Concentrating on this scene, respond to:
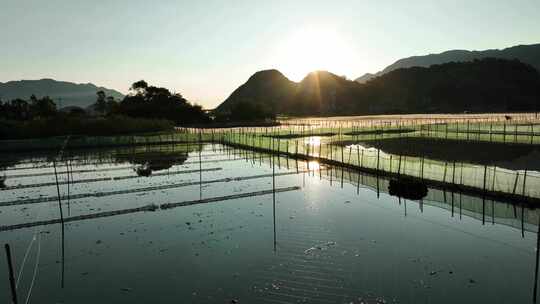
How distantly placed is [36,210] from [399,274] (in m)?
15.5

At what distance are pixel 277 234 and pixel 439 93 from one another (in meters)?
157

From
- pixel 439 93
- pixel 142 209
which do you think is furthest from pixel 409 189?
pixel 439 93

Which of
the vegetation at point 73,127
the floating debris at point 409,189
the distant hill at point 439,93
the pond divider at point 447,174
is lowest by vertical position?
the floating debris at point 409,189

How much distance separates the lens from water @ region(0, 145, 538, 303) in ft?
30.0

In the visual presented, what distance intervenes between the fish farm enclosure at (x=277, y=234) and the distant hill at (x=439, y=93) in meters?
113

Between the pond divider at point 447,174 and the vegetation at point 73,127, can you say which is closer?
the pond divider at point 447,174

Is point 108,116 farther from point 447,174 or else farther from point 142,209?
point 447,174

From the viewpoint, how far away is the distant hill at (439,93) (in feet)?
467

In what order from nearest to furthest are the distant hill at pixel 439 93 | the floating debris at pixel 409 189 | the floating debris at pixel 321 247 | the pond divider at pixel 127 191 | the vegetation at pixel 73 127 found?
the floating debris at pixel 321 247 → the floating debris at pixel 409 189 → the pond divider at pixel 127 191 → the vegetation at pixel 73 127 → the distant hill at pixel 439 93

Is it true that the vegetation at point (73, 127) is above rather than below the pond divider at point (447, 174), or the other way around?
above

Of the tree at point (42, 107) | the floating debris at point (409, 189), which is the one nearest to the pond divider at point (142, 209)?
the floating debris at point (409, 189)

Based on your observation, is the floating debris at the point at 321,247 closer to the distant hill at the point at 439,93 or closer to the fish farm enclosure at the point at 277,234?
the fish farm enclosure at the point at 277,234

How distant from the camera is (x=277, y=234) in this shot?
511 inches

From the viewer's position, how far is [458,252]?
36.5ft
